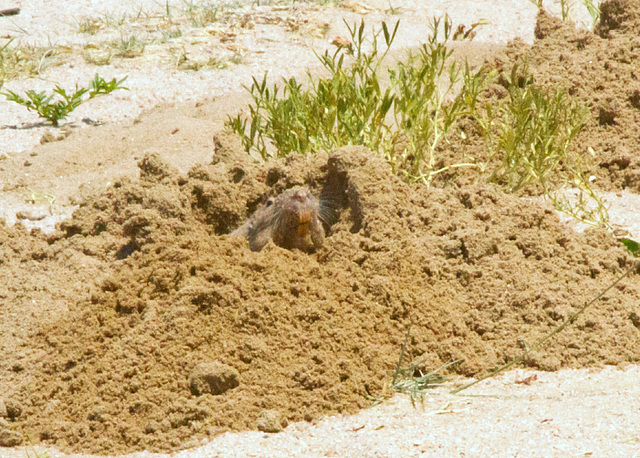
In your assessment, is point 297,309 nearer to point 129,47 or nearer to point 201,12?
point 129,47

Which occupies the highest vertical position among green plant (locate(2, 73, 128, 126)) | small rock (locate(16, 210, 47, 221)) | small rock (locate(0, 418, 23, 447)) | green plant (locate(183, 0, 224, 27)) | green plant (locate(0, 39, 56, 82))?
green plant (locate(183, 0, 224, 27))

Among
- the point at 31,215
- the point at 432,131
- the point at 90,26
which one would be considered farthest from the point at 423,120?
the point at 90,26

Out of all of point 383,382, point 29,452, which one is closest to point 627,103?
point 383,382

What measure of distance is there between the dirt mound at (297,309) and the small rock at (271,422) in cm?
1

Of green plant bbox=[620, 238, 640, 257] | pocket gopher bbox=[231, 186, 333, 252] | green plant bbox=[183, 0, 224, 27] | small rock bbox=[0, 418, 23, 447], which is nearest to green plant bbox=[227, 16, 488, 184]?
pocket gopher bbox=[231, 186, 333, 252]

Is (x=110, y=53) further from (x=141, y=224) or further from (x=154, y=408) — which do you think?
(x=154, y=408)

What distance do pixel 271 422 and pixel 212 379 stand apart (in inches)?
10.7

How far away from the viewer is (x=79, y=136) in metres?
5.77

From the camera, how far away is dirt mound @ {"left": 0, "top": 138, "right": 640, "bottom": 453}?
2926 mm

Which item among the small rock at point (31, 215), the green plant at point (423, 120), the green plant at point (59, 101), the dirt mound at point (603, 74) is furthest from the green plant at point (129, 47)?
the green plant at point (423, 120)

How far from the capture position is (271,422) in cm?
279

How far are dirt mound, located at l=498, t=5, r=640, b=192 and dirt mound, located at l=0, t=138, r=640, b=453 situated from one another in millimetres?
1037

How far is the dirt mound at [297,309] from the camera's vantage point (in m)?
2.93

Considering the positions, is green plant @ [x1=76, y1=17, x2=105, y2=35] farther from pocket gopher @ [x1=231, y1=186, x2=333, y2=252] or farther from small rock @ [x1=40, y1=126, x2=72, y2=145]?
pocket gopher @ [x1=231, y1=186, x2=333, y2=252]
